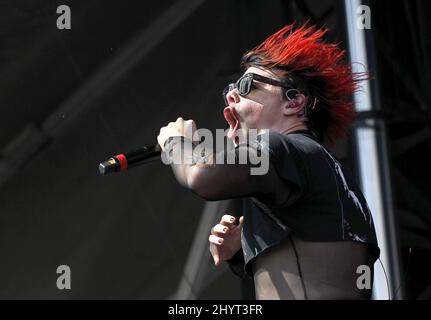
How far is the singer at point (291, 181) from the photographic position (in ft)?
6.35

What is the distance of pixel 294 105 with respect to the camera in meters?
2.20

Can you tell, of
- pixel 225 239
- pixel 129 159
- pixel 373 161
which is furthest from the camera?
pixel 373 161

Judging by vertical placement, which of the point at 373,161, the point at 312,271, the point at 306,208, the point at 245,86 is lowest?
the point at 312,271

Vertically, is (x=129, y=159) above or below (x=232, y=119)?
below

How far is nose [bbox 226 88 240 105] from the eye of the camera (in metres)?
2.23

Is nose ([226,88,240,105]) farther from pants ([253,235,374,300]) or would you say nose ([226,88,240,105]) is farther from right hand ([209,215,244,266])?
pants ([253,235,374,300])

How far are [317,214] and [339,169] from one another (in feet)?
0.52

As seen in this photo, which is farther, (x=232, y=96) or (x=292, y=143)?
(x=232, y=96)

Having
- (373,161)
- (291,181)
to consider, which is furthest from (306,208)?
(373,161)

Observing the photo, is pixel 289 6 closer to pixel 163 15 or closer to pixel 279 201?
pixel 163 15

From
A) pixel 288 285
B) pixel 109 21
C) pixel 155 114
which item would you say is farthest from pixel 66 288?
pixel 288 285

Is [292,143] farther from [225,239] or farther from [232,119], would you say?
[225,239]

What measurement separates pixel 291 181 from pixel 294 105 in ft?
1.00

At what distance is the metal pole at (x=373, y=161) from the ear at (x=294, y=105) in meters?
0.99
